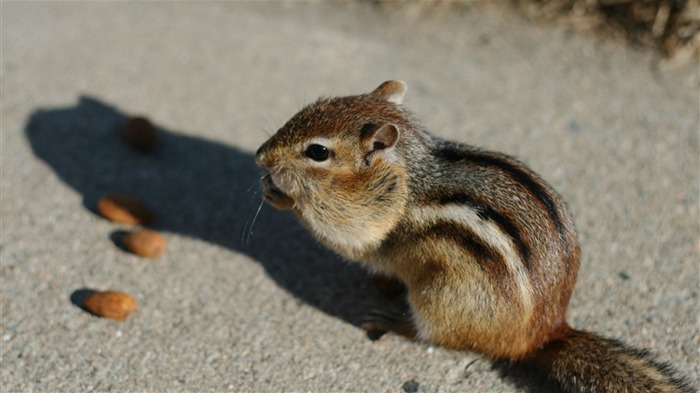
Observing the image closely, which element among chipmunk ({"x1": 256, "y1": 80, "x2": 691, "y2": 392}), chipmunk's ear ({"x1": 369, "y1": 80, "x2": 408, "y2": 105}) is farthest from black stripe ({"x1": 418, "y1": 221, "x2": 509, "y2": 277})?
chipmunk's ear ({"x1": 369, "y1": 80, "x2": 408, "y2": 105})

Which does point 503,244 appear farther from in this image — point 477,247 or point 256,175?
point 256,175

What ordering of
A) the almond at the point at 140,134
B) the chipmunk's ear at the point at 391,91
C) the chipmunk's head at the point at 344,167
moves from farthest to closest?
the almond at the point at 140,134
the chipmunk's ear at the point at 391,91
the chipmunk's head at the point at 344,167

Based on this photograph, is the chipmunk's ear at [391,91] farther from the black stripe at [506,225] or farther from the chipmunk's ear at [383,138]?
the black stripe at [506,225]

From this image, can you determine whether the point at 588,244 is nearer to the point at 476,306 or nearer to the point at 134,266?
the point at 476,306

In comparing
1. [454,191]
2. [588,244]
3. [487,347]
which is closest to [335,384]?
[487,347]

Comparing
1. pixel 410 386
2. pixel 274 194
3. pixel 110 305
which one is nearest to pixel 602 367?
pixel 410 386

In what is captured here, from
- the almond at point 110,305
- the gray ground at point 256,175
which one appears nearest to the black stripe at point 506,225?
the gray ground at point 256,175
